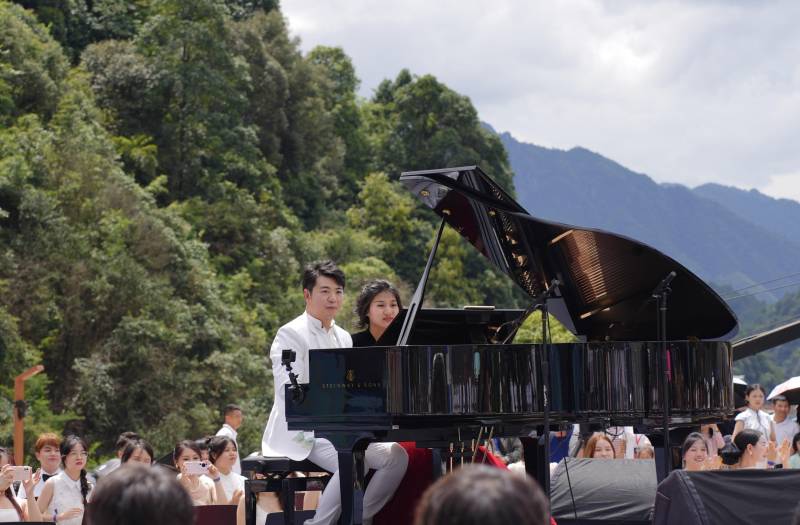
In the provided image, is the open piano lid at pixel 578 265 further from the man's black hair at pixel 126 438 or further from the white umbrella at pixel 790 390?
the white umbrella at pixel 790 390

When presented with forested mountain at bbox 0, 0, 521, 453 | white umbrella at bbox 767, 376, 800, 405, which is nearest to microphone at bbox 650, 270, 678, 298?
white umbrella at bbox 767, 376, 800, 405

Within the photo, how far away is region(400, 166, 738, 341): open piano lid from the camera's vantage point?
7.07 meters

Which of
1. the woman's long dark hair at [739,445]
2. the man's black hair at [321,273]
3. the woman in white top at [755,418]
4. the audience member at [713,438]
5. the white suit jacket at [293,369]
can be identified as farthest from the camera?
the woman in white top at [755,418]

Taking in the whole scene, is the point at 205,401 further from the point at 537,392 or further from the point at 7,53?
the point at 537,392

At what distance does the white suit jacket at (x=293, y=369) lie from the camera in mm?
7449

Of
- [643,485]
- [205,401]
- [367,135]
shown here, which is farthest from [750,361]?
[643,485]

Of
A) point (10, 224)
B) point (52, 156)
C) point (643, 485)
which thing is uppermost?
point (52, 156)

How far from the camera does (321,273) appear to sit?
762 centimetres

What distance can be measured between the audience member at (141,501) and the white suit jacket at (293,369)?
442 centimetres

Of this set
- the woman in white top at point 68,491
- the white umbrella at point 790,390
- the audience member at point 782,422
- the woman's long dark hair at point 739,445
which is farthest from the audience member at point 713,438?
the woman in white top at point 68,491

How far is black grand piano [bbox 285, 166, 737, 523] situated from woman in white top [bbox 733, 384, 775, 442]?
5.50 meters

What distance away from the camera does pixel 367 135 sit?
58.3 m

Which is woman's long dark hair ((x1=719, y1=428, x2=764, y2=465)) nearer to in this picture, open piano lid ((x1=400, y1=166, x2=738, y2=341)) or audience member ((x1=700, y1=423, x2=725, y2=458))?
open piano lid ((x1=400, y1=166, x2=738, y2=341))

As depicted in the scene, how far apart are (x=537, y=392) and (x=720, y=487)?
1052 mm
